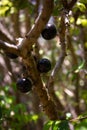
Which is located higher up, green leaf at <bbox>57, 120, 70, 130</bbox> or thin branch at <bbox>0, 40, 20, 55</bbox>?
thin branch at <bbox>0, 40, 20, 55</bbox>

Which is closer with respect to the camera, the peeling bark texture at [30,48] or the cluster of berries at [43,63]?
the peeling bark texture at [30,48]

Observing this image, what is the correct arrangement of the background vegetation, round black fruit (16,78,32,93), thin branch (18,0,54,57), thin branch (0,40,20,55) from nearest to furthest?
thin branch (18,0,54,57) < thin branch (0,40,20,55) < the background vegetation < round black fruit (16,78,32,93)

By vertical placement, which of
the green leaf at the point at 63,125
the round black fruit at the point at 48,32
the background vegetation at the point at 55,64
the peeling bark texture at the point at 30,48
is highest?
the background vegetation at the point at 55,64

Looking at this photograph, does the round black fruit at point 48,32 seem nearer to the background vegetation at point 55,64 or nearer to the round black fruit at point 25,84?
the background vegetation at point 55,64

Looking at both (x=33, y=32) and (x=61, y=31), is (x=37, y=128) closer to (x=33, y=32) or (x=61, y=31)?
(x=61, y=31)

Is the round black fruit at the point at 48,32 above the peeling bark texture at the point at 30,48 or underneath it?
above

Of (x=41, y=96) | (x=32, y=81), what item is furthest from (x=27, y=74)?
(x=41, y=96)

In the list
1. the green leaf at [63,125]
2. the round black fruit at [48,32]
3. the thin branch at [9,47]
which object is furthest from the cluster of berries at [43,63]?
the green leaf at [63,125]

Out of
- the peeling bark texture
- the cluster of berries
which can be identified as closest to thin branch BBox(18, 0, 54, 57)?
the peeling bark texture

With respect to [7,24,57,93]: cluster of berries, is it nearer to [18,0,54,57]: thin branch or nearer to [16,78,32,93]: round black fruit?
[16,78,32,93]: round black fruit

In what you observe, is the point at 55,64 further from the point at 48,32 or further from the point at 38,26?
the point at 38,26

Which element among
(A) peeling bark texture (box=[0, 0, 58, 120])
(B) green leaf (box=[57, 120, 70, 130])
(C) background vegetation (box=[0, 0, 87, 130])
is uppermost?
(C) background vegetation (box=[0, 0, 87, 130])
